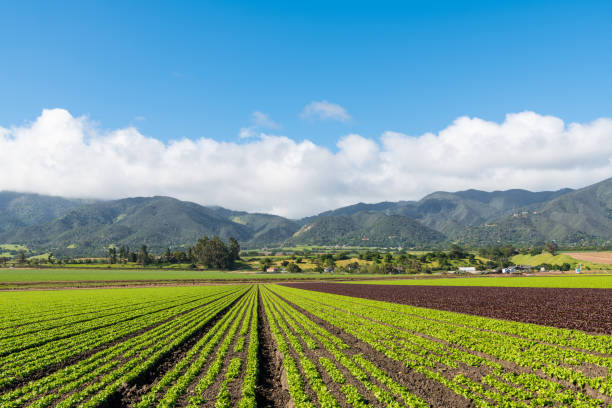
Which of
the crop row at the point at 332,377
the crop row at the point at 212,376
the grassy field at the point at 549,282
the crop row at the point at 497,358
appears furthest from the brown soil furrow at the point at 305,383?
the grassy field at the point at 549,282

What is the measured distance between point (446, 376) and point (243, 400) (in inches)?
415

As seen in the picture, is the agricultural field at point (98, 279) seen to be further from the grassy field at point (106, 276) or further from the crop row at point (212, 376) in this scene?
the crop row at point (212, 376)

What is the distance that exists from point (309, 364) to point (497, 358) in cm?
1164

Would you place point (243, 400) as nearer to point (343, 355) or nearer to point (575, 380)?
point (343, 355)

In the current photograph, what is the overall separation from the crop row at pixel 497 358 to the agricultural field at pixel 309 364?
0.07m

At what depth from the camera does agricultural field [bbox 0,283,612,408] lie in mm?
14031

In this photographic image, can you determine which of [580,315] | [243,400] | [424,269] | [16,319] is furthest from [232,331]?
[424,269]

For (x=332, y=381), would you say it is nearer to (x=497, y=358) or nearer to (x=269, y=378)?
(x=269, y=378)

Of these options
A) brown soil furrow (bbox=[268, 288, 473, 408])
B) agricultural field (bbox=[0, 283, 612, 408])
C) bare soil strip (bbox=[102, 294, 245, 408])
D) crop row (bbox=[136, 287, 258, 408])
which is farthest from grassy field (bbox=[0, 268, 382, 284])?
brown soil furrow (bbox=[268, 288, 473, 408])

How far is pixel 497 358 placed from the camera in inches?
751

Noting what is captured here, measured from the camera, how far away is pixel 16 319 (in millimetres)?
35156

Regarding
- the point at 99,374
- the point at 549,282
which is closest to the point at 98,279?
the point at 99,374

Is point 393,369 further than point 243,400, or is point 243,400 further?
point 393,369

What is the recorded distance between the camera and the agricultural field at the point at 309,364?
46.0 feet
